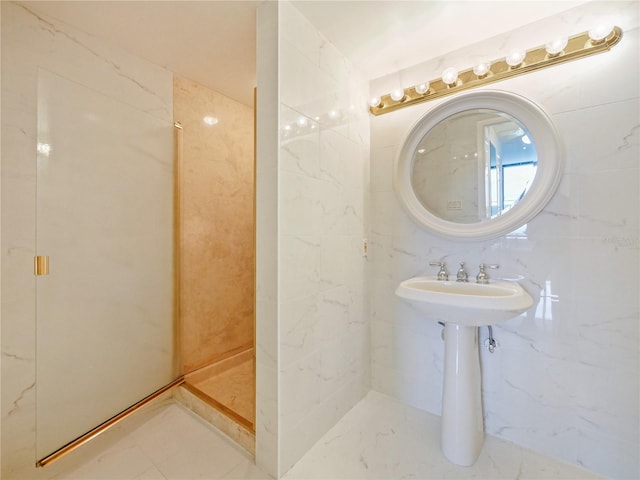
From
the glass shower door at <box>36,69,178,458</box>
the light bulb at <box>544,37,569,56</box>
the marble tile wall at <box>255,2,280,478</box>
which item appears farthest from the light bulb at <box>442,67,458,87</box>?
the glass shower door at <box>36,69,178,458</box>

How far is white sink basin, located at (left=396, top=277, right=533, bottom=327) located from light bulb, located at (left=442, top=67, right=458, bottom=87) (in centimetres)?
110

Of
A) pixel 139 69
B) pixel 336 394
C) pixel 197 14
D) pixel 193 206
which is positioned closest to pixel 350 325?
pixel 336 394

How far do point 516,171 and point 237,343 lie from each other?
2.30m

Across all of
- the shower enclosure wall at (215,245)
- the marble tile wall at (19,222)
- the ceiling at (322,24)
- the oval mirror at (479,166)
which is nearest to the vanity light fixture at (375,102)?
the ceiling at (322,24)

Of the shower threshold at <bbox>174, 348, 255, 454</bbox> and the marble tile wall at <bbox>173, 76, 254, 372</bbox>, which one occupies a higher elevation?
the marble tile wall at <bbox>173, 76, 254, 372</bbox>

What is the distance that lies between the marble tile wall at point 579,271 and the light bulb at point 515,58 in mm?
93

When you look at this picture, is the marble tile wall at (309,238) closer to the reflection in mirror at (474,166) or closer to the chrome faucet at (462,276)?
the reflection in mirror at (474,166)

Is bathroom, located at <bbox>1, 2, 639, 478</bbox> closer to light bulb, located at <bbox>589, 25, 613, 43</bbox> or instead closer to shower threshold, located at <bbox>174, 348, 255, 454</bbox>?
light bulb, located at <bbox>589, 25, 613, 43</bbox>

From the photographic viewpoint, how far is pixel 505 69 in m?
1.40

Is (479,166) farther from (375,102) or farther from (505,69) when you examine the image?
(375,102)

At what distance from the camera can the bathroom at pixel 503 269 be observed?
120 cm

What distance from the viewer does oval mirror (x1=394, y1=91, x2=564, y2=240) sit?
1.36 m

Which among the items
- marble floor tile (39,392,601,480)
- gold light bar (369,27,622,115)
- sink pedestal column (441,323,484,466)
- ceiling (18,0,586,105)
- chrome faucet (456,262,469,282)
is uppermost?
ceiling (18,0,586,105)

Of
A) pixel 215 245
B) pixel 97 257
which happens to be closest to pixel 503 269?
pixel 215 245
